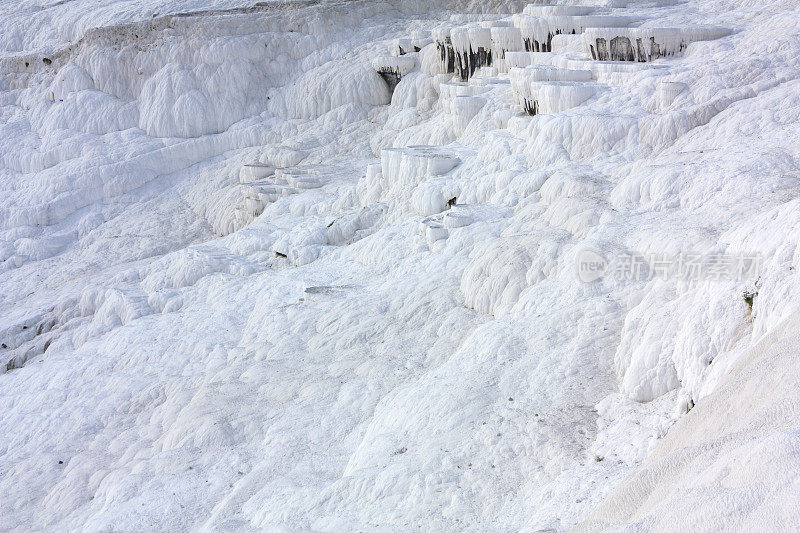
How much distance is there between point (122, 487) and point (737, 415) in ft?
28.9

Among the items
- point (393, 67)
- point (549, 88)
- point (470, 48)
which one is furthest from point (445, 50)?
point (549, 88)

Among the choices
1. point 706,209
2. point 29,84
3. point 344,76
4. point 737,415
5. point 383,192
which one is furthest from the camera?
point 29,84

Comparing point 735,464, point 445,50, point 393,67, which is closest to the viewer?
point 735,464

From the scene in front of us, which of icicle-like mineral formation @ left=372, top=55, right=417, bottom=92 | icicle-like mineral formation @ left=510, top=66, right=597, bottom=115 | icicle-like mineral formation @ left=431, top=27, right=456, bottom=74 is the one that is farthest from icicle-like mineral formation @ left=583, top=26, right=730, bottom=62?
icicle-like mineral formation @ left=372, top=55, right=417, bottom=92

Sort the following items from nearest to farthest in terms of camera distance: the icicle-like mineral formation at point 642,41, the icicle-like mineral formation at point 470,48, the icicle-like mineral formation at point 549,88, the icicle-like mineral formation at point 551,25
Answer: the icicle-like mineral formation at point 549,88, the icicle-like mineral formation at point 642,41, the icicle-like mineral formation at point 551,25, the icicle-like mineral formation at point 470,48

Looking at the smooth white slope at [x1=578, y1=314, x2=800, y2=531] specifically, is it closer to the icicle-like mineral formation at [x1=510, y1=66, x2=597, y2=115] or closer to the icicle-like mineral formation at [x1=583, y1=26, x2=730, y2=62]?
the icicle-like mineral formation at [x1=510, y1=66, x2=597, y2=115]

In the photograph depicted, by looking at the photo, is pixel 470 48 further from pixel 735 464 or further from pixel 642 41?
pixel 735 464

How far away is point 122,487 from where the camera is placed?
11438mm

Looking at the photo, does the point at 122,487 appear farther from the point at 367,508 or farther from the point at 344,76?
the point at 344,76

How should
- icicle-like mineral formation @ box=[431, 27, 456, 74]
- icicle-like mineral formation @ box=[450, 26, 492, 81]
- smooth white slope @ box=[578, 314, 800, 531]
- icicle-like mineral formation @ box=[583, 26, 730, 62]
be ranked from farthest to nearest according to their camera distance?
icicle-like mineral formation @ box=[431, 27, 456, 74], icicle-like mineral formation @ box=[450, 26, 492, 81], icicle-like mineral formation @ box=[583, 26, 730, 62], smooth white slope @ box=[578, 314, 800, 531]

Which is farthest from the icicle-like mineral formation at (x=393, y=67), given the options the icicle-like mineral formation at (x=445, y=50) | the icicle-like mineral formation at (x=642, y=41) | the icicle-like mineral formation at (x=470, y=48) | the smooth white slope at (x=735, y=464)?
the smooth white slope at (x=735, y=464)

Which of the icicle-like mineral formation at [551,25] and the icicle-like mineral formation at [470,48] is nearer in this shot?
the icicle-like mineral formation at [551,25]

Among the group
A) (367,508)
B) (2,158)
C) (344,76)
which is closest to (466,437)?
(367,508)

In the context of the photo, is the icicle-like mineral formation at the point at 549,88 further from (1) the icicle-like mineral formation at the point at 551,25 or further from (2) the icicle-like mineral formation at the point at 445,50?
(2) the icicle-like mineral formation at the point at 445,50
